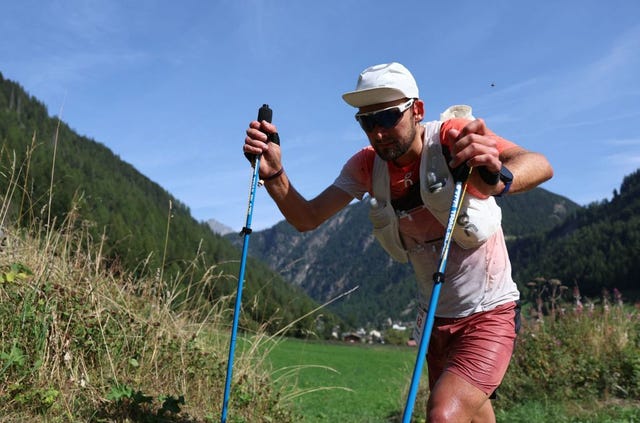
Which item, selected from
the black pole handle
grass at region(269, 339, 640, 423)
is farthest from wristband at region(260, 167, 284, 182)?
grass at region(269, 339, 640, 423)

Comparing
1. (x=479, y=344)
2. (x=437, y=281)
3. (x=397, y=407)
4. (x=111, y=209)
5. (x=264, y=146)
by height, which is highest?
(x=111, y=209)

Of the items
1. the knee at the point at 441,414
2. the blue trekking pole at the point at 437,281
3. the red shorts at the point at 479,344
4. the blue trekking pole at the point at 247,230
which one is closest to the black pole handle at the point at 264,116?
the blue trekking pole at the point at 247,230

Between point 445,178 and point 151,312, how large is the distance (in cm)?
300

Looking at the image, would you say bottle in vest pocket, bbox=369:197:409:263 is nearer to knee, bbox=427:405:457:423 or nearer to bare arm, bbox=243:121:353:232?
bare arm, bbox=243:121:353:232

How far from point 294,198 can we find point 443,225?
0.92 metres

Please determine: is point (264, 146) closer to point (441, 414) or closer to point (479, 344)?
point (479, 344)

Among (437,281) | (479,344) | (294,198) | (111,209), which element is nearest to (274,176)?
(294,198)

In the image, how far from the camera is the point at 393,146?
9.53 feet

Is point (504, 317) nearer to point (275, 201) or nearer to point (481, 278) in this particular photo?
point (481, 278)

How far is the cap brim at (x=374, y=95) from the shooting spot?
9.36ft

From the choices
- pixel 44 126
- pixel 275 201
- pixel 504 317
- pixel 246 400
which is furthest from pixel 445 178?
pixel 44 126

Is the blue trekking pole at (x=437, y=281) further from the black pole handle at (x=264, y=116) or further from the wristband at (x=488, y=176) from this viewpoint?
the black pole handle at (x=264, y=116)

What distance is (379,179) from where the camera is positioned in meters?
3.12

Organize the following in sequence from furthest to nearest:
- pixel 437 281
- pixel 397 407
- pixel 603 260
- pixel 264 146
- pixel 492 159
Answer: pixel 603 260 < pixel 397 407 < pixel 264 146 < pixel 437 281 < pixel 492 159
